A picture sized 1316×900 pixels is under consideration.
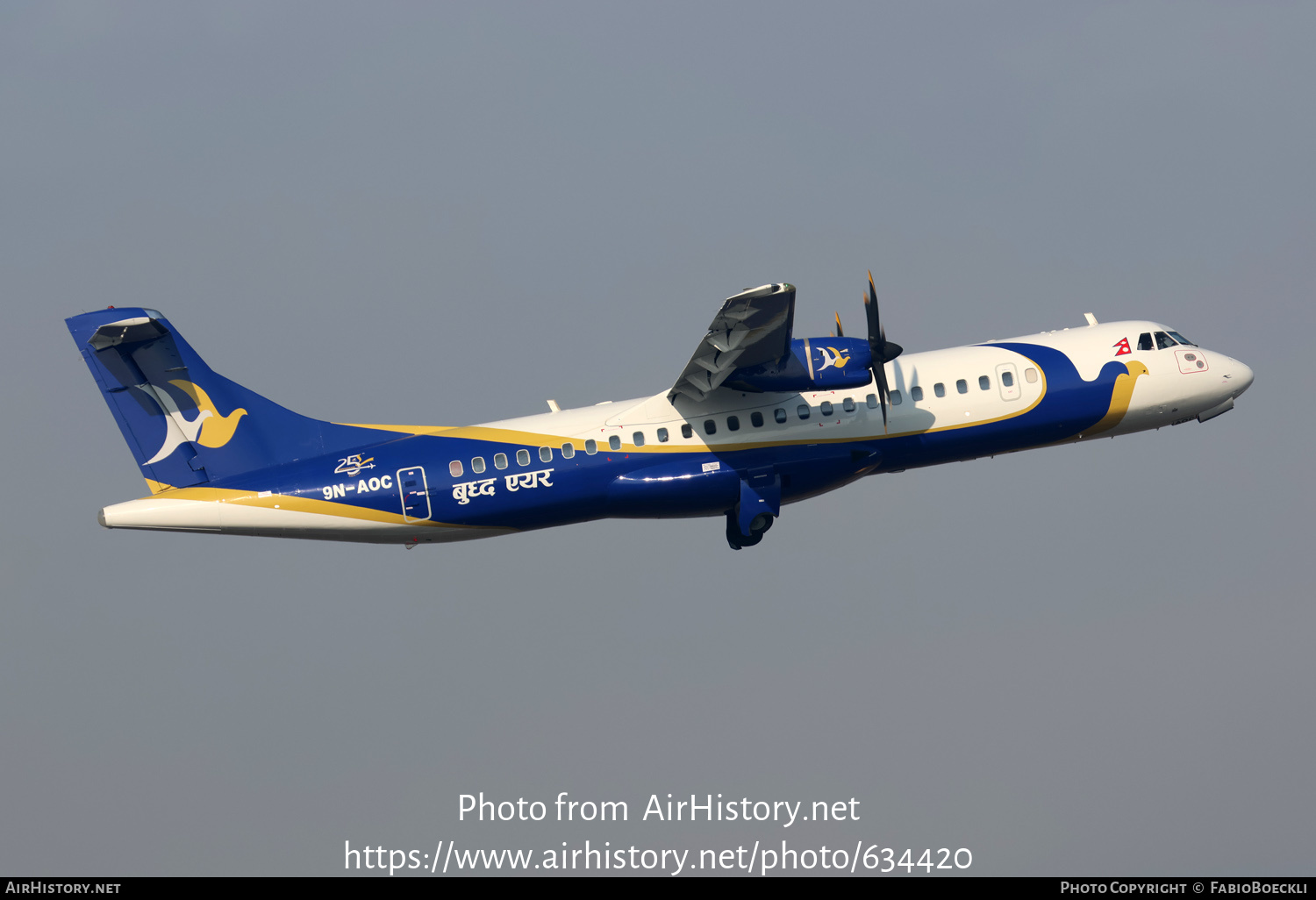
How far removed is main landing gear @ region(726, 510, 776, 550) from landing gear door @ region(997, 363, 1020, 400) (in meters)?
5.99

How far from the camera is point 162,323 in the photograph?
109 feet

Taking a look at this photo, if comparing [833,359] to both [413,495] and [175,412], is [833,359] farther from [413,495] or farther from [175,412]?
[175,412]

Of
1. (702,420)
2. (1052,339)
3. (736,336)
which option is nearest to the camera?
(736,336)

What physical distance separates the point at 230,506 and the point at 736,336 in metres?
11.2

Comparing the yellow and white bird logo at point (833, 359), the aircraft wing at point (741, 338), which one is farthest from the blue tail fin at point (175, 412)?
the yellow and white bird logo at point (833, 359)

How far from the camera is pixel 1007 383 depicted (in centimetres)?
3484

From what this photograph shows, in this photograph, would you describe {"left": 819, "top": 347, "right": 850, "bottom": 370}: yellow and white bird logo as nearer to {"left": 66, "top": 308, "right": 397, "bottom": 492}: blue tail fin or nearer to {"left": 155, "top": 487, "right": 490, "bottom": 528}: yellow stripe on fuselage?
{"left": 155, "top": 487, "right": 490, "bottom": 528}: yellow stripe on fuselage

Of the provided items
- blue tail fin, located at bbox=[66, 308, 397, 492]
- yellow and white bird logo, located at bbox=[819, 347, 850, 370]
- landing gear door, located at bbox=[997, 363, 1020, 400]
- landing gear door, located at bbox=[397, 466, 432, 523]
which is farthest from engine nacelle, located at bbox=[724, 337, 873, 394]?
blue tail fin, located at bbox=[66, 308, 397, 492]

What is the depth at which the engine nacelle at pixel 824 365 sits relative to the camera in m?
32.0

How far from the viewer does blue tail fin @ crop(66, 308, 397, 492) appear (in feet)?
108

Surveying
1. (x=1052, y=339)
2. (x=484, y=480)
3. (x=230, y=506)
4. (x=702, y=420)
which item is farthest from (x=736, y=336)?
(x=230, y=506)

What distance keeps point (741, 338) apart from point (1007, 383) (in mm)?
7058

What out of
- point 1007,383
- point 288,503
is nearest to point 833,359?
point 1007,383

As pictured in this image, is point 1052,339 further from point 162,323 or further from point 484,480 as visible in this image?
point 162,323
